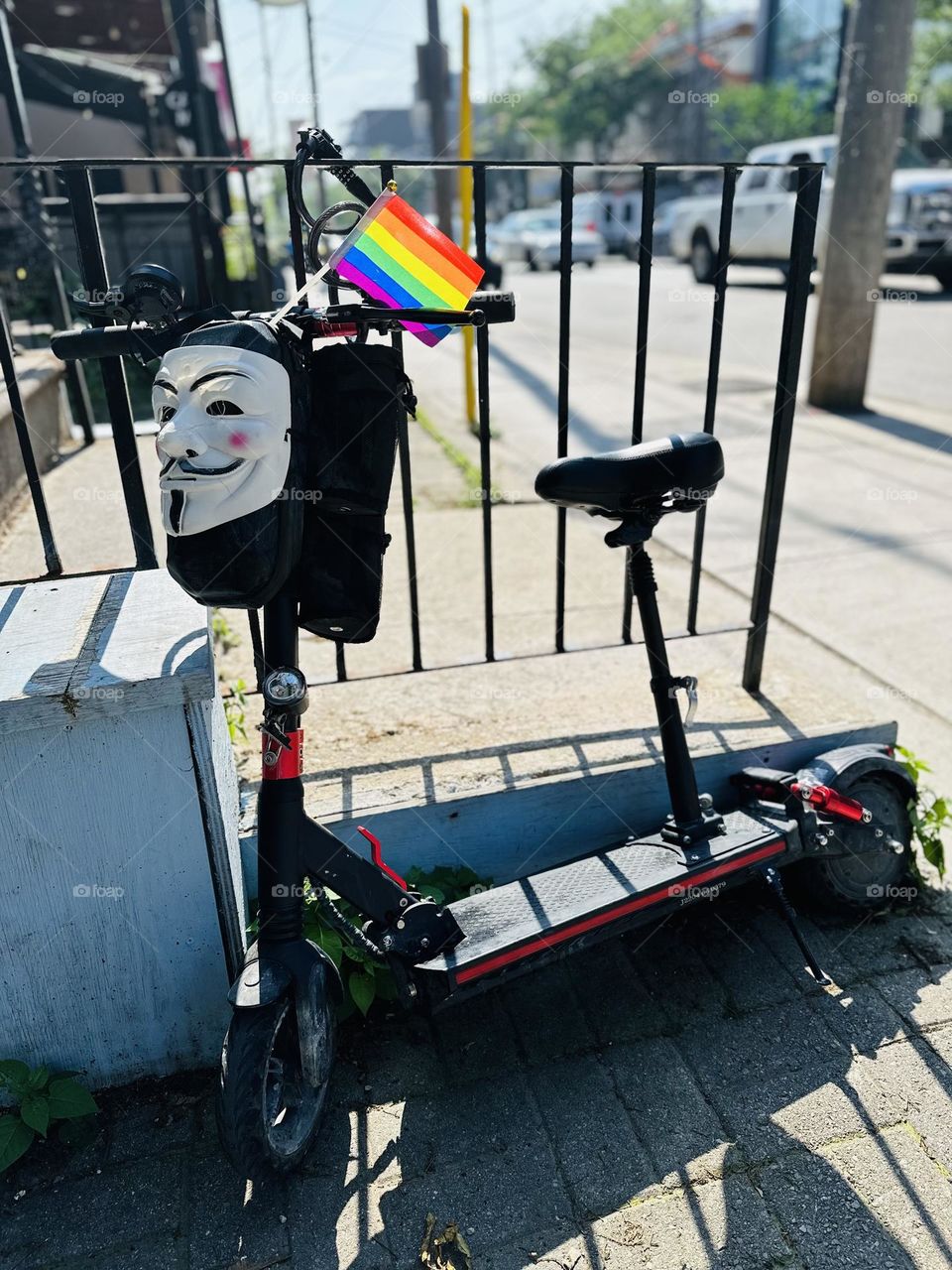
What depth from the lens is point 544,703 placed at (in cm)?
312

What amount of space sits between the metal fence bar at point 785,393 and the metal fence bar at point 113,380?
5.91ft

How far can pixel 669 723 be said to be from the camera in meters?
2.49

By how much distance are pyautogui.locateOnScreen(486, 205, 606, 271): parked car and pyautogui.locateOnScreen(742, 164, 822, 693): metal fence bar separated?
24117 millimetres

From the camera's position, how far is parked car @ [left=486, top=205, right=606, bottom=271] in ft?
86.5

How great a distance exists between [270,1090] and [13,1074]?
0.65m

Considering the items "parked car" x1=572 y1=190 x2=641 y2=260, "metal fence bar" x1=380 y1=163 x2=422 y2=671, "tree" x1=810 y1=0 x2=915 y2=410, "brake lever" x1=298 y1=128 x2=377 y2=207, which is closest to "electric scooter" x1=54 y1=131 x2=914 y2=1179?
"brake lever" x1=298 y1=128 x2=377 y2=207

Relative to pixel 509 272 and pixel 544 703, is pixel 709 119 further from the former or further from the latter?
pixel 544 703

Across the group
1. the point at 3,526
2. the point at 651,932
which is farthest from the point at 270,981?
the point at 3,526

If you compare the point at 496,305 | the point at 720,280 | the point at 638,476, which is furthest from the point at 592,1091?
the point at 720,280

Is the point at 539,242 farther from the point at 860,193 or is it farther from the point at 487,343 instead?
the point at 487,343

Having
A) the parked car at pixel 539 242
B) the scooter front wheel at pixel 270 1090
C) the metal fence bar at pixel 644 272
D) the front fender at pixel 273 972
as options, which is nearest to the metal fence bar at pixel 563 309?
the metal fence bar at pixel 644 272

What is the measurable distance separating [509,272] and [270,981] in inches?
1099

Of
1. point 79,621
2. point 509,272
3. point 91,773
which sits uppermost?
point 79,621

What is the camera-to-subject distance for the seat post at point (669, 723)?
7.84 feet
